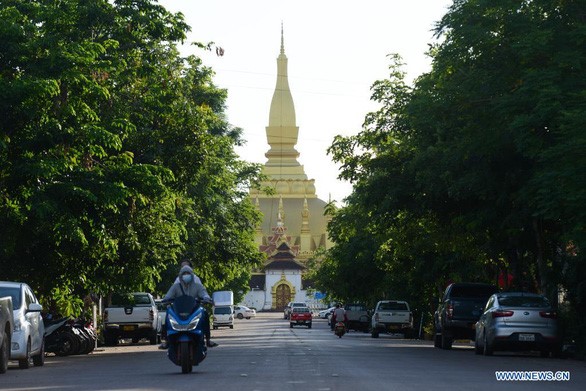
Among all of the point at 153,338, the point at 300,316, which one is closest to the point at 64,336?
the point at 153,338

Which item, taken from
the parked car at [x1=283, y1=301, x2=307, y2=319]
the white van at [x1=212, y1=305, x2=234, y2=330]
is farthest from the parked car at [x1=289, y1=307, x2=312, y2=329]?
the white van at [x1=212, y1=305, x2=234, y2=330]

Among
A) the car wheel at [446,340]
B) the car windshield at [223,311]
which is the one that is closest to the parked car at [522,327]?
the car wheel at [446,340]

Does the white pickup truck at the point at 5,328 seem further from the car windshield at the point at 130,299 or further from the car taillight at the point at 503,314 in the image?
the car windshield at the point at 130,299

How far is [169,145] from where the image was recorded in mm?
37812

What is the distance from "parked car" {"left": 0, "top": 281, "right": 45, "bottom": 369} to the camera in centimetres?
2475

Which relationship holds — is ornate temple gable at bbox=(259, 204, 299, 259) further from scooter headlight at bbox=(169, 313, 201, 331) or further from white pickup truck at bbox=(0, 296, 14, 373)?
scooter headlight at bbox=(169, 313, 201, 331)

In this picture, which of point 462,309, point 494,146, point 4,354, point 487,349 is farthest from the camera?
point 462,309

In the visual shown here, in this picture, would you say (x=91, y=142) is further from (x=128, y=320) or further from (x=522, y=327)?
(x=128, y=320)

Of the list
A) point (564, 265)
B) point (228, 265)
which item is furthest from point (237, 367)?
point (228, 265)

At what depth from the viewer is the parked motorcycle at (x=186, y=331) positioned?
70.2ft

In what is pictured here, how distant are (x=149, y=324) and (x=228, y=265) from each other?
15511 mm

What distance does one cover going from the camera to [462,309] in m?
37.2

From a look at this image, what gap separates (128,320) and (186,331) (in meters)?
23.8

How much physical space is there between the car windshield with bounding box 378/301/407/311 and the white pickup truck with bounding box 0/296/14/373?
37.6m
